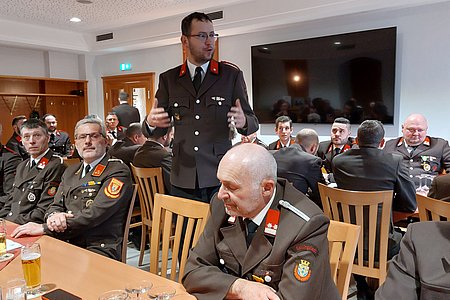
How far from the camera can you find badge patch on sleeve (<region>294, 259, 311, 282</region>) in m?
1.26

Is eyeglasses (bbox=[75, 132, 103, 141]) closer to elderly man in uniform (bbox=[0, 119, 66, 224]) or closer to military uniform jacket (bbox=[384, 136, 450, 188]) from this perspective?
elderly man in uniform (bbox=[0, 119, 66, 224])

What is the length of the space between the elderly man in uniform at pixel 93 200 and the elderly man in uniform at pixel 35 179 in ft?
0.87

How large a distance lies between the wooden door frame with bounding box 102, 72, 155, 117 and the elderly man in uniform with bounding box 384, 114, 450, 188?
492 cm

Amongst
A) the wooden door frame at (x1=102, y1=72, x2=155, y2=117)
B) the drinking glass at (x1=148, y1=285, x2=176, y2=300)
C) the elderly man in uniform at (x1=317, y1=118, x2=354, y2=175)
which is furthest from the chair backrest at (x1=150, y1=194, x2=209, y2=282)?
the wooden door frame at (x1=102, y1=72, x2=155, y2=117)

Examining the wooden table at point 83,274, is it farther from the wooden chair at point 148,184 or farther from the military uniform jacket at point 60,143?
the military uniform jacket at point 60,143

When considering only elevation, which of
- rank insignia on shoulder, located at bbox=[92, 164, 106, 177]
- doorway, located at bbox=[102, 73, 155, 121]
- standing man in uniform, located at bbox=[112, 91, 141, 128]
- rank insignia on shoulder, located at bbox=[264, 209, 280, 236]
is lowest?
rank insignia on shoulder, located at bbox=[264, 209, 280, 236]

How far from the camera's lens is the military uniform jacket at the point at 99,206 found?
2231mm

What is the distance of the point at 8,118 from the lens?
7680 millimetres

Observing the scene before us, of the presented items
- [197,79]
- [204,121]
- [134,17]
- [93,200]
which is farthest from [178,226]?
[134,17]

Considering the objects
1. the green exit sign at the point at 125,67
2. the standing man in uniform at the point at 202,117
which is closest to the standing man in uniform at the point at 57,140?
the green exit sign at the point at 125,67

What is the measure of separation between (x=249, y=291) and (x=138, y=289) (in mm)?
364

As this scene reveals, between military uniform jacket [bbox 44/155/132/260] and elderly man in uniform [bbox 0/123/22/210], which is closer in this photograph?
military uniform jacket [bbox 44/155/132/260]

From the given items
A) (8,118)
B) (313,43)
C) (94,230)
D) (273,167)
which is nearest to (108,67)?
(8,118)

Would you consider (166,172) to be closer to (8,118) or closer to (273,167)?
(273,167)
